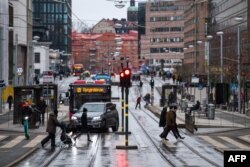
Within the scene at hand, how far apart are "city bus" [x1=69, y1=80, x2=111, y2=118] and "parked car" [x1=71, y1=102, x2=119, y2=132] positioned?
635 cm

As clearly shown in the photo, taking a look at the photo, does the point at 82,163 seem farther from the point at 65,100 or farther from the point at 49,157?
the point at 65,100

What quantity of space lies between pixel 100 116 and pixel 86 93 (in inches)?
354

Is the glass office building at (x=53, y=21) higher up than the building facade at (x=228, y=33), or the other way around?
the glass office building at (x=53, y=21)

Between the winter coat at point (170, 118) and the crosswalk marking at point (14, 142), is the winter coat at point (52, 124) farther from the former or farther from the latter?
the winter coat at point (170, 118)

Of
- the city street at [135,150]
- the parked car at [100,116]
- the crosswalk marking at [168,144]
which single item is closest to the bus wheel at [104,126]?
the parked car at [100,116]

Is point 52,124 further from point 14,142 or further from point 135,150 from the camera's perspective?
point 135,150

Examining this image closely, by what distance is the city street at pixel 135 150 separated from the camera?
78.7 feet

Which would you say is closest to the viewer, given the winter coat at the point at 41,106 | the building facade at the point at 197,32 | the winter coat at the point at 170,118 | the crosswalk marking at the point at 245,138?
the winter coat at the point at 170,118

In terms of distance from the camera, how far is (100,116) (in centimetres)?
3831

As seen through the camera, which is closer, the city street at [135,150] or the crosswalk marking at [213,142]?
the city street at [135,150]

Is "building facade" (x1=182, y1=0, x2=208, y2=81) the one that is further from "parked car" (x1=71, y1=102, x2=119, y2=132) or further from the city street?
the city street

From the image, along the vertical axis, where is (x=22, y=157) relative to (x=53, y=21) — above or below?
below

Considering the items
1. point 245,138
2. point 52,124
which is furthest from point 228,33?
point 52,124

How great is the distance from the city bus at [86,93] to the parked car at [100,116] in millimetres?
6354
